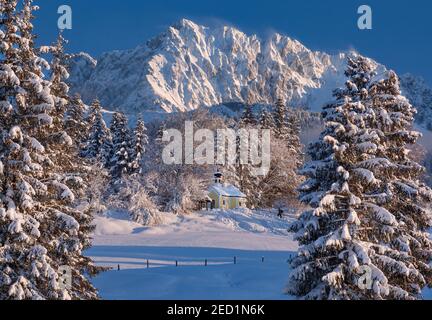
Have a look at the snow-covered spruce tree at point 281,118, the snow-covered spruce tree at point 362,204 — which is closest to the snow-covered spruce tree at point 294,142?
the snow-covered spruce tree at point 281,118

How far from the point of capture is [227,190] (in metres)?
72.4

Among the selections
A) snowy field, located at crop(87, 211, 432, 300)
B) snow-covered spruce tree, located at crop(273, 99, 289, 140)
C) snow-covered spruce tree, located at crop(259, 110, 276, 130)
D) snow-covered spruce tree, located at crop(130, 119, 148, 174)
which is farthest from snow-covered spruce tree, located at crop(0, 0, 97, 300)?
snow-covered spruce tree, located at crop(273, 99, 289, 140)

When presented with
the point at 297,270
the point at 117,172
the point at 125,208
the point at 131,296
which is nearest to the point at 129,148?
the point at 117,172

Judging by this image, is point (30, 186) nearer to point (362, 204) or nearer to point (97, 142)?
point (362, 204)

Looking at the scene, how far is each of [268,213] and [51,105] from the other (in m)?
56.5

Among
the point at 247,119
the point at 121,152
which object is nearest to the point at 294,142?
the point at 247,119

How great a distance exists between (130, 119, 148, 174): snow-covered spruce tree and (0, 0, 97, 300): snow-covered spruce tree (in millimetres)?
51969

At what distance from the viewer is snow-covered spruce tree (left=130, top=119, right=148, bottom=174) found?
6956 cm

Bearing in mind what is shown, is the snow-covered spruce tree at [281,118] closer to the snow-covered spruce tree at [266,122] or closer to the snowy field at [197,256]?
the snow-covered spruce tree at [266,122]

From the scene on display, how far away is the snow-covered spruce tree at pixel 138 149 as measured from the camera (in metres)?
69.6

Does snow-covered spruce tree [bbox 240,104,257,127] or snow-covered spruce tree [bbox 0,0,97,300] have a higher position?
snow-covered spruce tree [bbox 240,104,257,127]

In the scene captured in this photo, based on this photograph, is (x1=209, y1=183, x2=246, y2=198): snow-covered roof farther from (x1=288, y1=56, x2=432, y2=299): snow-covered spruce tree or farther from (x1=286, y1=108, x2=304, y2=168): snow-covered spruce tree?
(x1=288, y1=56, x2=432, y2=299): snow-covered spruce tree

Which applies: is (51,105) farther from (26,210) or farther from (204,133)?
(204,133)

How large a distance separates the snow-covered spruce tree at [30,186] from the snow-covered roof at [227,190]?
54.0m
